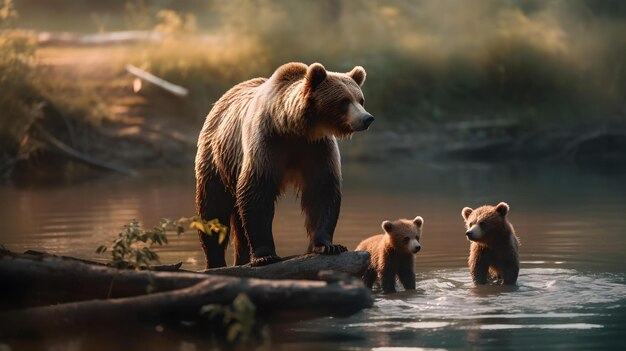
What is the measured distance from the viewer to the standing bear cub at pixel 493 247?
33.7ft

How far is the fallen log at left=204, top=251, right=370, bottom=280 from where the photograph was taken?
8.46m

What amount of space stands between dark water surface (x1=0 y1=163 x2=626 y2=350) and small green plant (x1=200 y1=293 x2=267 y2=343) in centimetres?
17

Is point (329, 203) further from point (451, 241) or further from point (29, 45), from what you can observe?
point (29, 45)

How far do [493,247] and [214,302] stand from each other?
370cm

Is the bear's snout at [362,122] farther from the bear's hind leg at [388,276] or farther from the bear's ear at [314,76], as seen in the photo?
the bear's hind leg at [388,276]

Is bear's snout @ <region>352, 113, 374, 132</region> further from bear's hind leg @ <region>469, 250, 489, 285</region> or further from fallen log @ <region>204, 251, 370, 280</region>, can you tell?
bear's hind leg @ <region>469, 250, 489, 285</region>

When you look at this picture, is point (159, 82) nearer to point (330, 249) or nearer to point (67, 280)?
point (330, 249)

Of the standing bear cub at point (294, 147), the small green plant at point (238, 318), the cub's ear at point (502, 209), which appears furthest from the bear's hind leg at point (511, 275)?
the small green plant at point (238, 318)

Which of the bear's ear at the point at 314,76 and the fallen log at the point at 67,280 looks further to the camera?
the bear's ear at the point at 314,76

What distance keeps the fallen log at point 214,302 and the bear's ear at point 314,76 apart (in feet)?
5.66

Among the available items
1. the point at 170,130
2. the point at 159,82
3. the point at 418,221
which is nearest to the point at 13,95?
the point at 170,130

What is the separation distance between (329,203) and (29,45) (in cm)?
1560

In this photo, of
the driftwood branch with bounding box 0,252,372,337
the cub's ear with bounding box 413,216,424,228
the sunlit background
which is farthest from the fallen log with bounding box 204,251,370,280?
the sunlit background

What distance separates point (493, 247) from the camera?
1038 centimetres
